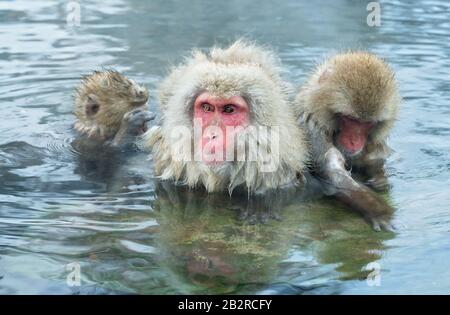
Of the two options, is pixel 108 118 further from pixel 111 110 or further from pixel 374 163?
pixel 374 163

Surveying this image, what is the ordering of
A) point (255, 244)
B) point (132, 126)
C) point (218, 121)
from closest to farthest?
point (255, 244)
point (218, 121)
point (132, 126)

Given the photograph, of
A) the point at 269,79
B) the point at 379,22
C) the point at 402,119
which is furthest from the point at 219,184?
the point at 379,22

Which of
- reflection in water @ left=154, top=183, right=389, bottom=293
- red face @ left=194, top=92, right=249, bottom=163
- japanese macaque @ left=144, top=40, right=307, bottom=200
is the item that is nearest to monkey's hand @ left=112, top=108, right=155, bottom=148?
japanese macaque @ left=144, top=40, right=307, bottom=200

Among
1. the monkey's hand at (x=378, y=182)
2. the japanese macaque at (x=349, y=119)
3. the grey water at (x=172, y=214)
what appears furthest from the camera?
the monkey's hand at (x=378, y=182)

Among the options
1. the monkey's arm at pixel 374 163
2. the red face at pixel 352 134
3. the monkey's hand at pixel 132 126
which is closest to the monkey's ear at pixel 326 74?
the red face at pixel 352 134

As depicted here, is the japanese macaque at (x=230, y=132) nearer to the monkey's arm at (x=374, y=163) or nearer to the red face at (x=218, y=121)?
the red face at (x=218, y=121)

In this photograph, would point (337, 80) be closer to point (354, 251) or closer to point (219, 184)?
point (219, 184)

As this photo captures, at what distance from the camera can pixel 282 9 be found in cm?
1272

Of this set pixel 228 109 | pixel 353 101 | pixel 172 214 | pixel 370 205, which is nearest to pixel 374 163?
pixel 353 101

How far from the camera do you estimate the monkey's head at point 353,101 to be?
18.5 ft

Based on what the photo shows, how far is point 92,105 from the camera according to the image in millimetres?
6859

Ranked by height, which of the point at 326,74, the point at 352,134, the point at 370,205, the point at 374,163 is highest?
the point at 326,74

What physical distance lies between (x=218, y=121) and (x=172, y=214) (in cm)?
69

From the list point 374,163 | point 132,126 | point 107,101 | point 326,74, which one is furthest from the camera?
point 107,101
